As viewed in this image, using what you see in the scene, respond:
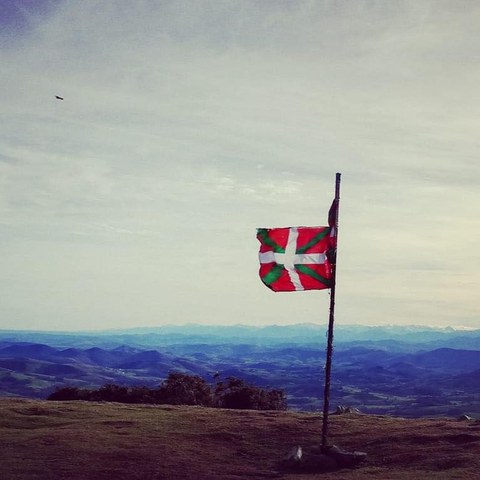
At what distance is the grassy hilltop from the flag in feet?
23.7

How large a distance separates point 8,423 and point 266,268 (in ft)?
52.5

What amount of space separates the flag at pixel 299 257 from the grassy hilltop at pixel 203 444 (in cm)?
722

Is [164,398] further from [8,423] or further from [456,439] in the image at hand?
[456,439]

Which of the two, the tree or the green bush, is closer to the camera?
the green bush

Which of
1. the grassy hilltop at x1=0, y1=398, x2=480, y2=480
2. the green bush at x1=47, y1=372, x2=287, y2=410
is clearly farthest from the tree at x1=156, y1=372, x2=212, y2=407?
the grassy hilltop at x1=0, y1=398, x2=480, y2=480

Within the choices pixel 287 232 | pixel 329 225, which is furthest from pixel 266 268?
pixel 329 225

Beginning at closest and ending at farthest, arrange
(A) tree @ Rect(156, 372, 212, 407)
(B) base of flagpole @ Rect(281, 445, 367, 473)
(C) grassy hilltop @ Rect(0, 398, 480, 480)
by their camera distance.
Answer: (C) grassy hilltop @ Rect(0, 398, 480, 480)
(B) base of flagpole @ Rect(281, 445, 367, 473)
(A) tree @ Rect(156, 372, 212, 407)

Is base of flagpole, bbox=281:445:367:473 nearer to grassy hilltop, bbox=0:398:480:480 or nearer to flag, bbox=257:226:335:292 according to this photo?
grassy hilltop, bbox=0:398:480:480

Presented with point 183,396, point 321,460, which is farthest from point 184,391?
point 321,460

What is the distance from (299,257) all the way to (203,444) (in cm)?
948

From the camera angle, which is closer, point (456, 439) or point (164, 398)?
point (456, 439)

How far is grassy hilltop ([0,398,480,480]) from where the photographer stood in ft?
61.1

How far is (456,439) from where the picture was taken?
2308 centimetres

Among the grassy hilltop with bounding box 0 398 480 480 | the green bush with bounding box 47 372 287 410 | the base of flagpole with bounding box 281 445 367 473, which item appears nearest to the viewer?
the grassy hilltop with bounding box 0 398 480 480
